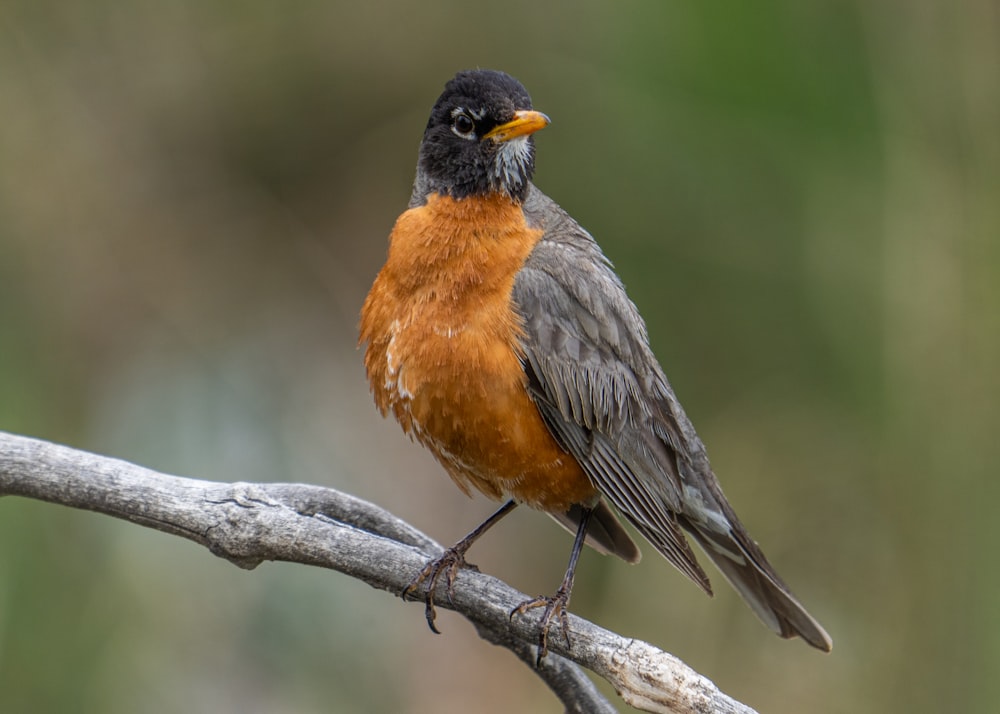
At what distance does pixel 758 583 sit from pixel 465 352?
1.41 m

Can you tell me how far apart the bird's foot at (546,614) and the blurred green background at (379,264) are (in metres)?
1.37

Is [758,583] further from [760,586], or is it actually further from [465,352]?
[465,352]

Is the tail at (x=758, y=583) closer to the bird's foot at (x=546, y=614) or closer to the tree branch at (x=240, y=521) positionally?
the bird's foot at (x=546, y=614)

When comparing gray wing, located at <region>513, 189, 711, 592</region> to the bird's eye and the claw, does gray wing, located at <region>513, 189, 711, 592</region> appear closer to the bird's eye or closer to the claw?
the bird's eye

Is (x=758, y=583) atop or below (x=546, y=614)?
atop

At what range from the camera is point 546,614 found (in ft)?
10.7

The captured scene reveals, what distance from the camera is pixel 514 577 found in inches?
226

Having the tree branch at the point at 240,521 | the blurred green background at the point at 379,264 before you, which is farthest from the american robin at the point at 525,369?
the blurred green background at the point at 379,264

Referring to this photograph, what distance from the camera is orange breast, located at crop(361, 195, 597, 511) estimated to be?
3.49m

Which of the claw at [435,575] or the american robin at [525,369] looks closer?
the claw at [435,575]

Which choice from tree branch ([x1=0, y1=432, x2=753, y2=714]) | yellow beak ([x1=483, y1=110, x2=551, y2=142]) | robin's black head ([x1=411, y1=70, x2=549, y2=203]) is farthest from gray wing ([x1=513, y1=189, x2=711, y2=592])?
tree branch ([x1=0, y1=432, x2=753, y2=714])

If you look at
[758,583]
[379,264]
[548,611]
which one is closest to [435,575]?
[548,611]

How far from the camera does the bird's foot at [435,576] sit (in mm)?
3273

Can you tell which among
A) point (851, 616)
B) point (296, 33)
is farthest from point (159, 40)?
point (851, 616)
